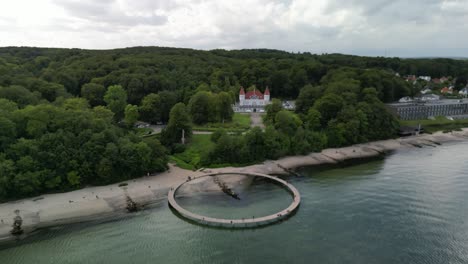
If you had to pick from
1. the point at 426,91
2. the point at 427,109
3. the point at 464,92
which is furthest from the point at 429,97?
the point at 464,92

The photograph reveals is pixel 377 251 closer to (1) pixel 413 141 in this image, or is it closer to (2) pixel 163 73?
(1) pixel 413 141

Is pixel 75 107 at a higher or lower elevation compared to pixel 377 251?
higher

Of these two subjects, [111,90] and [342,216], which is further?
[111,90]

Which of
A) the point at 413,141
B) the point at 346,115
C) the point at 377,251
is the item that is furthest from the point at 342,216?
the point at 413,141

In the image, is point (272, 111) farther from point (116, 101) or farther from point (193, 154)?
point (116, 101)

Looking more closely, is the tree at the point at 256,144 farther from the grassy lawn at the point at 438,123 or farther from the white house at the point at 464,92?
the white house at the point at 464,92

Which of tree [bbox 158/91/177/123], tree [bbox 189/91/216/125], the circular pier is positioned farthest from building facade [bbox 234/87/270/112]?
the circular pier

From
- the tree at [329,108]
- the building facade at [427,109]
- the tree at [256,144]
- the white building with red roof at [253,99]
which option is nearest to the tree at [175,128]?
the tree at [256,144]
